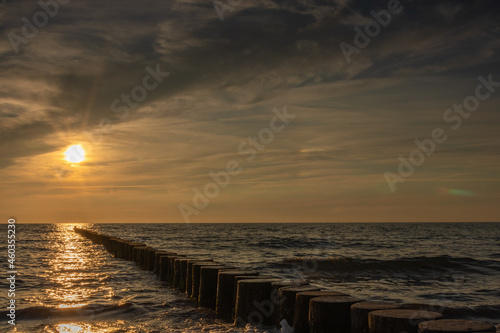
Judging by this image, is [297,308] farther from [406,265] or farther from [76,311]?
[406,265]

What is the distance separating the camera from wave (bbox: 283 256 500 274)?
19.1 m

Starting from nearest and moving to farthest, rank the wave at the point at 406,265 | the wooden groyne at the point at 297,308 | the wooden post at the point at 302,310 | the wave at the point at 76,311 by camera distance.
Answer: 1. the wooden groyne at the point at 297,308
2. the wooden post at the point at 302,310
3. the wave at the point at 76,311
4. the wave at the point at 406,265

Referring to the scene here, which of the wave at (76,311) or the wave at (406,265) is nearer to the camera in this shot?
the wave at (76,311)

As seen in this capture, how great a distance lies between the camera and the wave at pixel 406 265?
62.7ft

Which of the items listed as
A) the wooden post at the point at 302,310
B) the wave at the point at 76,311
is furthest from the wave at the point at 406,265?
the wooden post at the point at 302,310

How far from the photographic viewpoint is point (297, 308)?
530 cm

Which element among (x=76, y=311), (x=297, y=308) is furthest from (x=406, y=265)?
(x=297, y=308)

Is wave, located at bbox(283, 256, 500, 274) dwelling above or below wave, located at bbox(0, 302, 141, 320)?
below

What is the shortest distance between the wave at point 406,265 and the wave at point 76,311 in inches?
468

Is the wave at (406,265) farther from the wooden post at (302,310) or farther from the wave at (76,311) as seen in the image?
the wooden post at (302,310)

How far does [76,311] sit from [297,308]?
415 cm

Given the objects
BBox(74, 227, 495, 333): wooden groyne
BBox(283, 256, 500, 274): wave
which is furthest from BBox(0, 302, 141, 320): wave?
BBox(283, 256, 500, 274): wave

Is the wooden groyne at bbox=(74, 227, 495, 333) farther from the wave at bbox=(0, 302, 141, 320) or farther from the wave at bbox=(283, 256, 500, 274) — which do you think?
the wave at bbox=(283, 256, 500, 274)

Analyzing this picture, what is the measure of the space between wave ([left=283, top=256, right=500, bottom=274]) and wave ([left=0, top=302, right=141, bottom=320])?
1189cm
